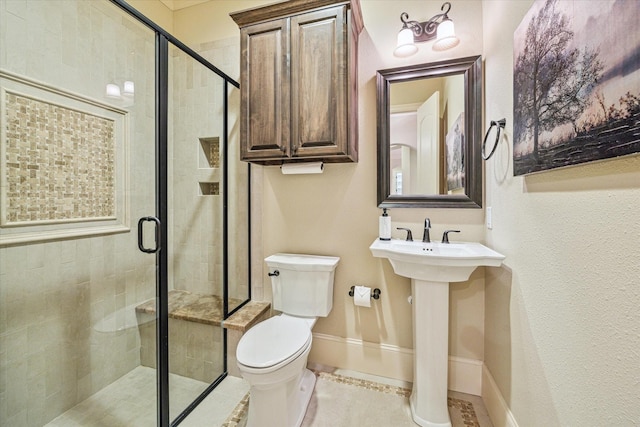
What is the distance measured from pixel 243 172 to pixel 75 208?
1.01 m

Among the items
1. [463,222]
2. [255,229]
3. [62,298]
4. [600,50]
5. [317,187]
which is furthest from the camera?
[255,229]

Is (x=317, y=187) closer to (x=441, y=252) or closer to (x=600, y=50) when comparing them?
(x=441, y=252)

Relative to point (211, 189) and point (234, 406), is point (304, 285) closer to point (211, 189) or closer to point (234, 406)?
point (234, 406)

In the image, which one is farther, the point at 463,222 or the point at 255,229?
the point at 255,229

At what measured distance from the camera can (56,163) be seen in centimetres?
137

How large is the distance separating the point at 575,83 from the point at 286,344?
5.00 ft

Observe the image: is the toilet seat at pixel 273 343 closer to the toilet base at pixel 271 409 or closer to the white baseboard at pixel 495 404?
the toilet base at pixel 271 409

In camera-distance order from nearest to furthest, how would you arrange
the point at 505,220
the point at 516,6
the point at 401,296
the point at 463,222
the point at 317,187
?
the point at 516,6 < the point at 505,220 < the point at 463,222 < the point at 401,296 < the point at 317,187

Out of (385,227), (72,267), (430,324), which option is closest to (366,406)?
(430,324)

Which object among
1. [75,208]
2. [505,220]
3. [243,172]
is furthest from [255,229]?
[505,220]

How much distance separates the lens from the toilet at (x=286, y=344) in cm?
120

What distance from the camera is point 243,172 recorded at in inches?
79.1

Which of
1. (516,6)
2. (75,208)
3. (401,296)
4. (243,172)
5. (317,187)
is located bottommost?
(401,296)

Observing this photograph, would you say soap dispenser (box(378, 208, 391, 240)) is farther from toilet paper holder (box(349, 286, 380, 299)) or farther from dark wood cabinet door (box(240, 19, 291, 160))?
dark wood cabinet door (box(240, 19, 291, 160))
